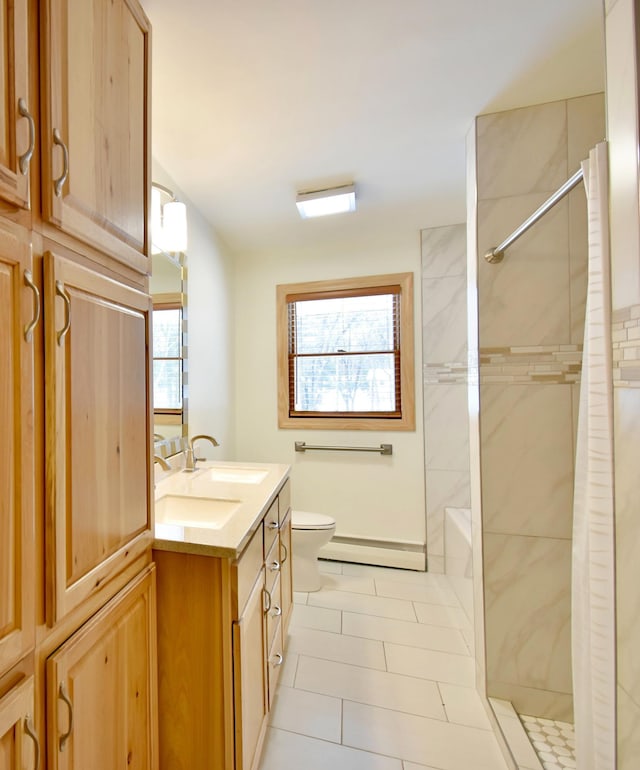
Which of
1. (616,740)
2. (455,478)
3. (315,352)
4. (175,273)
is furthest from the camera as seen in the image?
(315,352)

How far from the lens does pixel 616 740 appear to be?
0.78 metres

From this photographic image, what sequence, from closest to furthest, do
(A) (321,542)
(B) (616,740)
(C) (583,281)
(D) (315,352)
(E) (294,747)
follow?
1. (B) (616,740)
2. (E) (294,747)
3. (C) (583,281)
4. (A) (321,542)
5. (D) (315,352)

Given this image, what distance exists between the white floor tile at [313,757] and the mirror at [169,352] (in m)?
1.22

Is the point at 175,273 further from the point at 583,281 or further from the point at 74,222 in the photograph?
the point at 583,281

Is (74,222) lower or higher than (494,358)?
higher

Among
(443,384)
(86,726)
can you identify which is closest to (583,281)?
(443,384)

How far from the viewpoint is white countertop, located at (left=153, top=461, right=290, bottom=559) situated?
0.94 m

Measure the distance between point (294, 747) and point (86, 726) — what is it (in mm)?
874

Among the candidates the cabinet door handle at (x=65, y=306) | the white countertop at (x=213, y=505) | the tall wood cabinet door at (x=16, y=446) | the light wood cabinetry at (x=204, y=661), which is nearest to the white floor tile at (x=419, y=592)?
the white countertop at (x=213, y=505)

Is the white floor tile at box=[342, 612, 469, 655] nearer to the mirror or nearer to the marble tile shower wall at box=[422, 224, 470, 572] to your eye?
the marble tile shower wall at box=[422, 224, 470, 572]

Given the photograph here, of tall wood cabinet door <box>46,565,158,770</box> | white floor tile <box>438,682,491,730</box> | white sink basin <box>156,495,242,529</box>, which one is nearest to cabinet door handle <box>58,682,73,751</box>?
tall wood cabinet door <box>46,565,158,770</box>

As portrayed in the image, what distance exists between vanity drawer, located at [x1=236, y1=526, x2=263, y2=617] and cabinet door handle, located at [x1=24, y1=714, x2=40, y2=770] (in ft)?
1.46

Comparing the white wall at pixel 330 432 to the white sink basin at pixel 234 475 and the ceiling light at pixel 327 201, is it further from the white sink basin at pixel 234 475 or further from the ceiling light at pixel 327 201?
the white sink basin at pixel 234 475

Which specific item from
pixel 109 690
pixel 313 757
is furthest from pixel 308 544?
pixel 109 690
